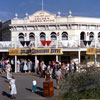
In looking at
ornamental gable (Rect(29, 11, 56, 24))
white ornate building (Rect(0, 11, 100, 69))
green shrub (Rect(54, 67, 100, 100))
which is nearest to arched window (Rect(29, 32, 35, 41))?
white ornate building (Rect(0, 11, 100, 69))

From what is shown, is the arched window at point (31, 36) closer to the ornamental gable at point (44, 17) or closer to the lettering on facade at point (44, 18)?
the ornamental gable at point (44, 17)

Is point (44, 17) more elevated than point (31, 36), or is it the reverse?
point (44, 17)

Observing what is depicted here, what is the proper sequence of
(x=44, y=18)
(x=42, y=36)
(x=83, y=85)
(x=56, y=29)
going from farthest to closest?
1. (x=42, y=36)
2. (x=56, y=29)
3. (x=44, y=18)
4. (x=83, y=85)

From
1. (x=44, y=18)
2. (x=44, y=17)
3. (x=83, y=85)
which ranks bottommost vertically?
(x=83, y=85)

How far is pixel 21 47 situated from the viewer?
27938 mm

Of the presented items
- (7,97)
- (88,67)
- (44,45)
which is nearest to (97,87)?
(88,67)

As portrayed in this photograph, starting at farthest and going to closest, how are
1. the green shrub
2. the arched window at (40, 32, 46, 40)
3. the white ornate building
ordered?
the arched window at (40, 32, 46, 40), the white ornate building, the green shrub

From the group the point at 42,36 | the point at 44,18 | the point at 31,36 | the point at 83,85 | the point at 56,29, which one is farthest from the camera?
the point at 31,36

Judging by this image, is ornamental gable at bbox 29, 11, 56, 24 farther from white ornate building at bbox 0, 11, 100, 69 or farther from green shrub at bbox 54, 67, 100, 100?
green shrub at bbox 54, 67, 100, 100

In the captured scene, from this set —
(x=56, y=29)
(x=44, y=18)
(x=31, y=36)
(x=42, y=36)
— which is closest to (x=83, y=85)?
(x=56, y=29)

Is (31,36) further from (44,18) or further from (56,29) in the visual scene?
(56,29)

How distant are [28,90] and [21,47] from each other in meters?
11.9

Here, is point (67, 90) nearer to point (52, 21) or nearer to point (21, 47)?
point (21, 47)

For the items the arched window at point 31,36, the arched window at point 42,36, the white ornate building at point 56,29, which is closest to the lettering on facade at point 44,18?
the white ornate building at point 56,29
